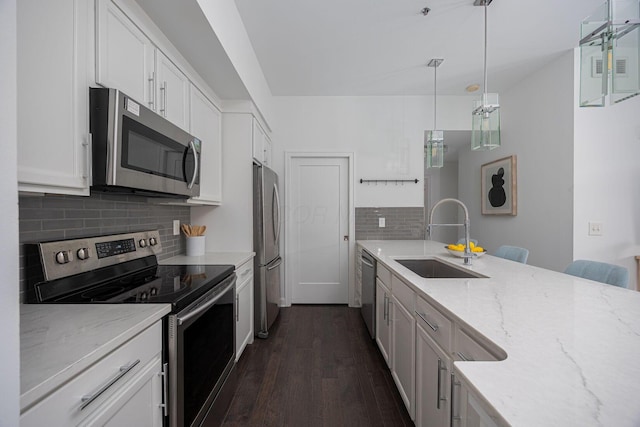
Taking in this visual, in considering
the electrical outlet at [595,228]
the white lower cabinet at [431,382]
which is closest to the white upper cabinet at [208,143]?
the white lower cabinet at [431,382]

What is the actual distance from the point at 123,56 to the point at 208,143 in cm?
107

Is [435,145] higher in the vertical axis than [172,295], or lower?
higher

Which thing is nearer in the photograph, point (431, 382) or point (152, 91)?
point (431, 382)

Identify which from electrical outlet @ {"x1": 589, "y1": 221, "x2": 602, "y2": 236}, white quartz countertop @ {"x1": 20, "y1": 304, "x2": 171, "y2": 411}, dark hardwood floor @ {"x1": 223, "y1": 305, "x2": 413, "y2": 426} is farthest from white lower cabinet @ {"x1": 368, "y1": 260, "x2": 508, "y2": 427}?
electrical outlet @ {"x1": 589, "y1": 221, "x2": 602, "y2": 236}

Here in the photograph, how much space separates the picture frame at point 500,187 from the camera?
3.39 meters

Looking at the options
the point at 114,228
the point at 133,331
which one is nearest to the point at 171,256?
the point at 114,228

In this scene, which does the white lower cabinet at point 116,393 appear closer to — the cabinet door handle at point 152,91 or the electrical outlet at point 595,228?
the cabinet door handle at point 152,91

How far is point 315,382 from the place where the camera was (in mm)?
2031

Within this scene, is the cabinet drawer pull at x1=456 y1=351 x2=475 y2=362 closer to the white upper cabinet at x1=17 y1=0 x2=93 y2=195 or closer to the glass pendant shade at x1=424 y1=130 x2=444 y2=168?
the white upper cabinet at x1=17 y1=0 x2=93 y2=195

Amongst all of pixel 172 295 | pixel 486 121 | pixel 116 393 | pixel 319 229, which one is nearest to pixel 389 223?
pixel 319 229

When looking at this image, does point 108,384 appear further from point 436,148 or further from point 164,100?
point 436,148

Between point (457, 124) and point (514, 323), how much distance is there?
3.48m

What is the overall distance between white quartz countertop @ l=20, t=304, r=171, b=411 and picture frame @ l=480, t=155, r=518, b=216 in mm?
3790

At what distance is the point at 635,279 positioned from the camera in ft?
8.50
